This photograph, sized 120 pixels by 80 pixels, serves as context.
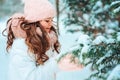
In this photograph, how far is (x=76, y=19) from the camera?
768 centimetres

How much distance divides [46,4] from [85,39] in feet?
1.03

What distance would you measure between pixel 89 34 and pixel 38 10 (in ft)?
12.2

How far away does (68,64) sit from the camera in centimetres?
261

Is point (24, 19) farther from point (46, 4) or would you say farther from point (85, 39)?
point (85, 39)

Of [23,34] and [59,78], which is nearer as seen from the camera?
[23,34]

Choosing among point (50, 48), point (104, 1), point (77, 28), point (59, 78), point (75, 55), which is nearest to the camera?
point (75, 55)

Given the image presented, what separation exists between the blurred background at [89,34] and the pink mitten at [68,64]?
29mm

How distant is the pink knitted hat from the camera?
2762 mm

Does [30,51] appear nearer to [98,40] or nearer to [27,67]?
[27,67]

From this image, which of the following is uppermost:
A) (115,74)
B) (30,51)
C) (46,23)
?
(46,23)

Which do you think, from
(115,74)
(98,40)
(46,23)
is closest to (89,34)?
→ (46,23)

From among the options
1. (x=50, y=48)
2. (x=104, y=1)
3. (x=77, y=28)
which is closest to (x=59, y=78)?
(x=104, y=1)

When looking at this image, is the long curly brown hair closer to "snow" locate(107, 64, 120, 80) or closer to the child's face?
the child's face

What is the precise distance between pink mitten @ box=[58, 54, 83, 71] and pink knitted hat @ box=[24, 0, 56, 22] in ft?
0.91
